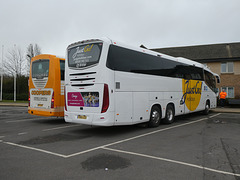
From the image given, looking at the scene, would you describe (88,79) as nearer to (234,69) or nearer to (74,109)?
(74,109)

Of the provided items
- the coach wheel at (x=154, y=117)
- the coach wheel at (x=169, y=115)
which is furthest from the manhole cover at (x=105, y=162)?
the coach wheel at (x=169, y=115)

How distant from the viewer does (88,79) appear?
7.98 m

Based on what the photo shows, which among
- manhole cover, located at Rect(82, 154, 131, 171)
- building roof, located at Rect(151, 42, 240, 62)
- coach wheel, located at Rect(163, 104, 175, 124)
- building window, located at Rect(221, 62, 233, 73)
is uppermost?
building roof, located at Rect(151, 42, 240, 62)

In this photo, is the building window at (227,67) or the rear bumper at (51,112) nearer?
the rear bumper at (51,112)

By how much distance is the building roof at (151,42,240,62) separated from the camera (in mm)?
25422

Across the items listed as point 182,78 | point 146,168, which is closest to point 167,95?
point 182,78

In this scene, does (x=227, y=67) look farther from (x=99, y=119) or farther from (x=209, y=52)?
(x=99, y=119)

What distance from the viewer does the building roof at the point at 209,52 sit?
2542 centimetres

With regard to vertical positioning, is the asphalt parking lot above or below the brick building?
below

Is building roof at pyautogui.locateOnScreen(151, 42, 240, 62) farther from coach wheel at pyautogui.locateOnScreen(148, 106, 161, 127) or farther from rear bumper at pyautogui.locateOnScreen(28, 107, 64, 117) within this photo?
rear bumper at pyautogui.locateOnScreen(28, 107, 64, 117)

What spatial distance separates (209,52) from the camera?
27.5m

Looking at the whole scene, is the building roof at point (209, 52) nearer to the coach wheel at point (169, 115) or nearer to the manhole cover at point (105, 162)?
the coach wheel at point (169, 115)

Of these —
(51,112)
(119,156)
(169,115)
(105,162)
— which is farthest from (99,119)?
(169,115)

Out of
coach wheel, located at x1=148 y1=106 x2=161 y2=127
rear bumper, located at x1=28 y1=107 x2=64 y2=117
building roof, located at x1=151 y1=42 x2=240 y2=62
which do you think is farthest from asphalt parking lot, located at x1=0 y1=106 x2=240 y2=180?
building roof, located at x1=151 y1=42 x2=240 y2=62
